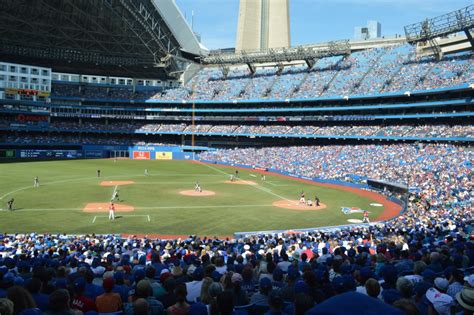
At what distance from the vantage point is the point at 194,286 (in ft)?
28.3

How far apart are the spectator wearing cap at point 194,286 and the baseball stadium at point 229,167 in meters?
0.07

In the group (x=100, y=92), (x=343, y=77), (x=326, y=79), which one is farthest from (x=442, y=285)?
(x=100, y=92)

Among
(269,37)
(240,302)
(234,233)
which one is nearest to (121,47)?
(269,37)

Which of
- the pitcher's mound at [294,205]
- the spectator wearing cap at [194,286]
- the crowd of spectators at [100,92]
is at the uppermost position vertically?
the crowd of spectators at [100,92]

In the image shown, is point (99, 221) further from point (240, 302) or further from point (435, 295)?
point (435, 295)

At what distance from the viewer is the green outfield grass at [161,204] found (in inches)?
1153

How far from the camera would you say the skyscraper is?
364ft

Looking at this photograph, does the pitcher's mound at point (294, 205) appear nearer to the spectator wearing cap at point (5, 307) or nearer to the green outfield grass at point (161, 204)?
the green outfield grass at point (161, 204)

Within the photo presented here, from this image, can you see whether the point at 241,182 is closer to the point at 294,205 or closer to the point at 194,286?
the point at 294,205

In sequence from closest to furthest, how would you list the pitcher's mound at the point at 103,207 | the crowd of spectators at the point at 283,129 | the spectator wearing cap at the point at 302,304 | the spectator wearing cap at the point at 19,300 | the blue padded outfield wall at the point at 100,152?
the spectator wearing cap at the point at 19,300 < the spectator wearing cap at the point at 302,304 < the pitcher's mound at the point at 103,207 < the crowd of spectators at the point at 283,129 < the blue padded outfield wall at the point at 100,152

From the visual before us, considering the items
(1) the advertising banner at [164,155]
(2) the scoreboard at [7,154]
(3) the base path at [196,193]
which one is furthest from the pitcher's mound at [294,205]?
(2) the scoreboard at [7,154]

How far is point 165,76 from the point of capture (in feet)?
344

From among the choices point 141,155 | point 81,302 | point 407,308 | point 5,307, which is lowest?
point 141,155

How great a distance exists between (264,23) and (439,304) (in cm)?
11304
